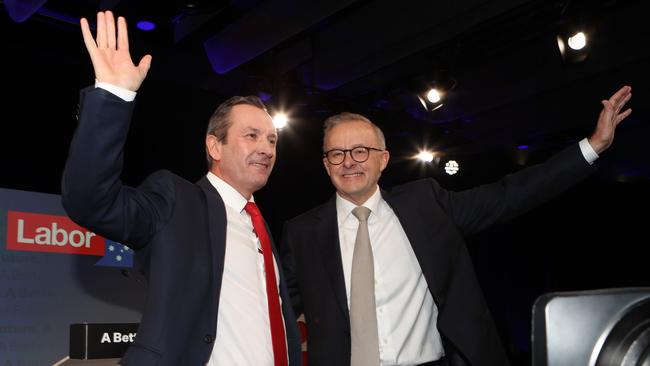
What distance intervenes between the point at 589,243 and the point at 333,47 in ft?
15.9

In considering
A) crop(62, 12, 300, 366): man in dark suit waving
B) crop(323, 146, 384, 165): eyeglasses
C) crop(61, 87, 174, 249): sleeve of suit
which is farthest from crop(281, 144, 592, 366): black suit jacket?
crop(61, 87, 174, 249): sleeve of suit

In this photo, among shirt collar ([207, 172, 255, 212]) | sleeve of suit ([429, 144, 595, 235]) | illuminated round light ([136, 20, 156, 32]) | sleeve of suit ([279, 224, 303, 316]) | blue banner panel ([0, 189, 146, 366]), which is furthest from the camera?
illuminated round light ([136, 20, 156, 32])

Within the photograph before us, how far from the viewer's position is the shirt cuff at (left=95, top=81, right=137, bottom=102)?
134 cm

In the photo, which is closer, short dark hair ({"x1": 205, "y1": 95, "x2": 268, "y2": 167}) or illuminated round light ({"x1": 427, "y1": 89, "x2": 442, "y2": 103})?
short dark hair ({"x1": 205, "y1": 95, "x2": 268, "y2": 167})

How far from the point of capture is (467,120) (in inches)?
279

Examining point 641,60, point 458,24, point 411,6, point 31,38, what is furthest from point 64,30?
point 641,60

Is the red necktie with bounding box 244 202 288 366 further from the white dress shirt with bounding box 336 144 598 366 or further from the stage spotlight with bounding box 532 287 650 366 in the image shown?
the stage spotlight with bounding box 532 287 650 366

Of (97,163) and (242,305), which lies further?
(242,305)

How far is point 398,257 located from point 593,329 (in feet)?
5.97

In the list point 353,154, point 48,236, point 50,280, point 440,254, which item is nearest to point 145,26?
point 48,236

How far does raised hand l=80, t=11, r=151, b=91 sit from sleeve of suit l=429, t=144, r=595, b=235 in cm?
142

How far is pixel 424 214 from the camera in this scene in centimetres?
238

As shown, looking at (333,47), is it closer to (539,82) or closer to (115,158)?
(539,82)

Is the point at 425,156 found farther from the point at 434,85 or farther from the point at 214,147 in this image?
the point at 214,147
